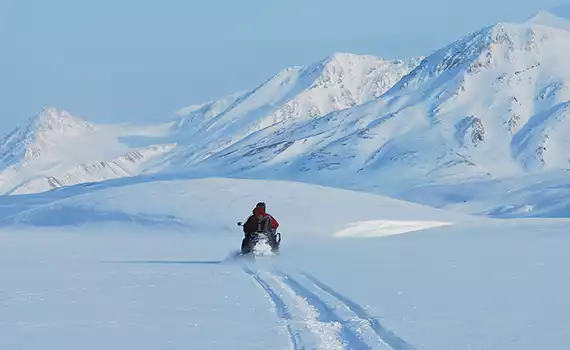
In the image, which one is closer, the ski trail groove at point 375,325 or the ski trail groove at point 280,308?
the ski trail groove at point 375,325

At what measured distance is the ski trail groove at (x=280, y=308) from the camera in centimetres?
1145

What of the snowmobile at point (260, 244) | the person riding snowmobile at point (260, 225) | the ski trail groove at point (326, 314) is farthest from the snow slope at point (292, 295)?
the person riding snowmobile at point (260, 225)

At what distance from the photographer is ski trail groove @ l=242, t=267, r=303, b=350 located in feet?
37.6

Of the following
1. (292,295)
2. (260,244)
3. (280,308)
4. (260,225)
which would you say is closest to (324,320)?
(280,308)

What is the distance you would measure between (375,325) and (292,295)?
4.12 metres

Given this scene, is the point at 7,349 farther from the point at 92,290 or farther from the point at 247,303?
the point at 92,290

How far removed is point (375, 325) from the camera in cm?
1259

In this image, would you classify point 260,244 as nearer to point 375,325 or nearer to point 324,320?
point 324,320

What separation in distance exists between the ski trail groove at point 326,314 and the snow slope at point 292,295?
2 cm

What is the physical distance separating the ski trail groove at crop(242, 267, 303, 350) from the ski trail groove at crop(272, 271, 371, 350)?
413 mm

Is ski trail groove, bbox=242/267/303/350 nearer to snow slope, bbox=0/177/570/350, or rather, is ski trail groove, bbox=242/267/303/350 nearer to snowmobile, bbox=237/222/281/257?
snow slope, bbox=0/177/570/350

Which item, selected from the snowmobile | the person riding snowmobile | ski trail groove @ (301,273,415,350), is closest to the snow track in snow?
ski trail groove @ (301,273,415,350)

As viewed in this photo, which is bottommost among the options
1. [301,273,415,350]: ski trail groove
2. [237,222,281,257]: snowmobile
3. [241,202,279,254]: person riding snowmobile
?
[301,273,415,350]: ski trail groove

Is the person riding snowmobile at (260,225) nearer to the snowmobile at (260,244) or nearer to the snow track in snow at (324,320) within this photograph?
the snowmobile at (260,244)
